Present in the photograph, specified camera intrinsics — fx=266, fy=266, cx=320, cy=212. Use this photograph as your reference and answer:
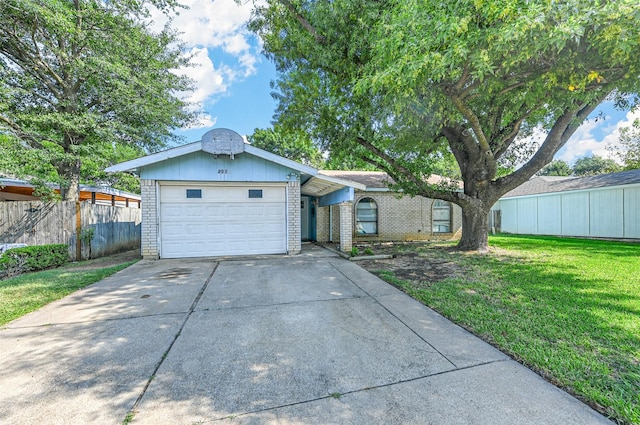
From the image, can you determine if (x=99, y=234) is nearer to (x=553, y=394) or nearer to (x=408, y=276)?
(x=408, y=276)

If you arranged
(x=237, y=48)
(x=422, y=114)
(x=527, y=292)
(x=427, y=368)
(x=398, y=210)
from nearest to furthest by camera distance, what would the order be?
1. (x=427, y=368)
2. (x=527, y=292)
3. (x=422, y=114)
4. (x=237, y=48)
5. (x=398, y=210)

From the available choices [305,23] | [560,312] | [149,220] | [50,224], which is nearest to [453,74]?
[560,312]

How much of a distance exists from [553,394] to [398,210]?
11.3 metres

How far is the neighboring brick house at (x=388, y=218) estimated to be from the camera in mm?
12781

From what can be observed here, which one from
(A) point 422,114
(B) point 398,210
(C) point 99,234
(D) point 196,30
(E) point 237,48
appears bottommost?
(C) point 99,234

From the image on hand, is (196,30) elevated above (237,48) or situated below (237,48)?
above

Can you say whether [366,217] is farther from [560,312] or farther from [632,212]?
[632,212]

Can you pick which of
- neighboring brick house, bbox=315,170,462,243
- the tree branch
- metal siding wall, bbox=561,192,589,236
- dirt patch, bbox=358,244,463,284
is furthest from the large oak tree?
metal siding wall, bbox=561,192,589,236

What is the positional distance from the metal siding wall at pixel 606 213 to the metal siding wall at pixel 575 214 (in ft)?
0.81

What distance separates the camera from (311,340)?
3.11 metres

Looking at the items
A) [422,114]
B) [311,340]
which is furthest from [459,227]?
[311,340]

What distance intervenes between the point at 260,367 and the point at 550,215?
19518 millimetres

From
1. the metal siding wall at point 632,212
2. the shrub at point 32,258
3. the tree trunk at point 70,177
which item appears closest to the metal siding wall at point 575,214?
the metal siding wall at point 632,212

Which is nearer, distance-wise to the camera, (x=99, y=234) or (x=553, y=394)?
(x=553, y=394)
